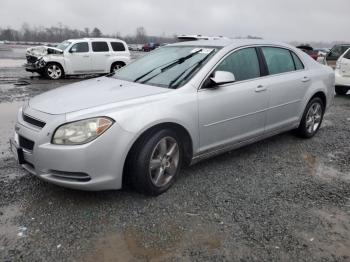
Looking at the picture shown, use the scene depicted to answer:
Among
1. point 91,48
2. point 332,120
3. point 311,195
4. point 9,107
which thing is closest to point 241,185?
point 311,195

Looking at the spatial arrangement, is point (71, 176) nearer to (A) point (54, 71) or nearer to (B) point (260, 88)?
(B) point (260, 88)

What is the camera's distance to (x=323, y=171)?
4.54 m

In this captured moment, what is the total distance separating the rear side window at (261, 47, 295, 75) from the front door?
27cm

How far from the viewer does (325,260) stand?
2754 millimetres

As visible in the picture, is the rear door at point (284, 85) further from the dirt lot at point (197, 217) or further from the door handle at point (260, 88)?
the dirt lot at point (197, 217)

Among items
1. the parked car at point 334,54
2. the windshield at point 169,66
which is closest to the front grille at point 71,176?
the windshield at point 169,66

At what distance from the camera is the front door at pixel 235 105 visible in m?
3.94

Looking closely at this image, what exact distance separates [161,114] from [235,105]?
1.12m

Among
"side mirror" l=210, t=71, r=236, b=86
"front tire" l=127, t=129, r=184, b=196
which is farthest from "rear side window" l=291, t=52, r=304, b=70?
"front tire" l=127, t=129, r=184, b=196

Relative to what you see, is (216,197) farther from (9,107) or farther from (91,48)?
(91,48)

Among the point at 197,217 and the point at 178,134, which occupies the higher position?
the point at 178,134

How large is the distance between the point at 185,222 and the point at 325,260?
1.19m

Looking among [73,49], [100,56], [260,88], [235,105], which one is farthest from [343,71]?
[73,49]

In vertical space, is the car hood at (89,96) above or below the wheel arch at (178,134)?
above
